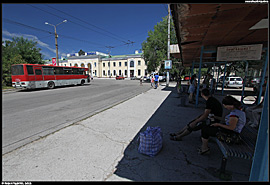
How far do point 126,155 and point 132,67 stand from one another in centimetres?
5194

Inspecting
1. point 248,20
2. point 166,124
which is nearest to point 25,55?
point 166,124

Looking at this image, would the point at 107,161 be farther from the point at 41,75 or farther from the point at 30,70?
the point at 41,75

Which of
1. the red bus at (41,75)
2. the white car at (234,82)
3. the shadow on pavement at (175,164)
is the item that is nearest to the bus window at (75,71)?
the red bus at (41,75)

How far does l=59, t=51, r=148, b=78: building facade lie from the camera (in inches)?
2047

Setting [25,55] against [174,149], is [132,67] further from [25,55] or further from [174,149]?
[174,149]

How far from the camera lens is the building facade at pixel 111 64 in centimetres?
5200

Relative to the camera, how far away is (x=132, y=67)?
174 feet

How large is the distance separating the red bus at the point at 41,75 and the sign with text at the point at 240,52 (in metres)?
16.3

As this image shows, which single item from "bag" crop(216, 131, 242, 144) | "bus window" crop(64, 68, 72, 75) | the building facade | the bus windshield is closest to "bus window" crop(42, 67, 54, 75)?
"bus window" crop(64, 68, 72, 75)

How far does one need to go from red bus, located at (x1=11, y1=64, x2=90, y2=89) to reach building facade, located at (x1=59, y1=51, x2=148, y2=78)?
34.9 metres

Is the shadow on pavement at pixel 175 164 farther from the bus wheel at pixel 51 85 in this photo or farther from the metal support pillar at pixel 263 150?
the bus wheel at pixel 51 85

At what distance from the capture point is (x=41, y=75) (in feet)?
45.0

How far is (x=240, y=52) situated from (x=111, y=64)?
186ft

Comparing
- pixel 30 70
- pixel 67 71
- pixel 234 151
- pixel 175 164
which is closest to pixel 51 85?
pixel 30 70
